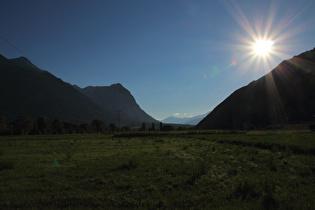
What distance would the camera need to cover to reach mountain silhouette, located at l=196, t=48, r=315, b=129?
470 ft

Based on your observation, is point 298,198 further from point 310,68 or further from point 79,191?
point 310,68

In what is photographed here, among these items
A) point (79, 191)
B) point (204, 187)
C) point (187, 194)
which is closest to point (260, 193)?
point (204, 187)

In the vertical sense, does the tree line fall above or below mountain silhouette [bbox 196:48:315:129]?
below

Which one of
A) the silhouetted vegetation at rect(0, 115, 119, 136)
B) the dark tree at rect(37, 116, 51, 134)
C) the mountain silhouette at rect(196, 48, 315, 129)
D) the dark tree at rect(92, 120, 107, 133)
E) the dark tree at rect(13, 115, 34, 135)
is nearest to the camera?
the silhouetted vegetation at rect(0, 115, 119, 136)

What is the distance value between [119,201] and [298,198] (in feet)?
30.4

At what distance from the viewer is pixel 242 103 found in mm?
171250

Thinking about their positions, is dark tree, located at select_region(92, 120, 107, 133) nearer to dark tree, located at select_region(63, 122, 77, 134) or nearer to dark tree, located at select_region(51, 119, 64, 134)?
dark tree, located at select_region(63, 122, 77, 134)

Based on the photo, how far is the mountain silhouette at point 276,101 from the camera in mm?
143250

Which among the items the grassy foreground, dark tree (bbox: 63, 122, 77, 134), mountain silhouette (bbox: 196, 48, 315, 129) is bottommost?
the grassy foreground

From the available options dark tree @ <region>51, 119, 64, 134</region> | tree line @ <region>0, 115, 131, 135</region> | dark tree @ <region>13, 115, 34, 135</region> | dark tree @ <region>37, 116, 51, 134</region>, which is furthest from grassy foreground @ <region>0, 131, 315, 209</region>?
dark tree @ <region>51, 119, 64, 134</region>

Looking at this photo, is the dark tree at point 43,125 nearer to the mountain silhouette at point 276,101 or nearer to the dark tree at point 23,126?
the dark tree at point 23,126

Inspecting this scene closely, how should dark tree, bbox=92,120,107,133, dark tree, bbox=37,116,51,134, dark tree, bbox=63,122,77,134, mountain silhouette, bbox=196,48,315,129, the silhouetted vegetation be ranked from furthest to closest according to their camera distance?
dark tree, bbox=92,120,107,133, mountain silhouette, bbox=196,48,315,129, dark tree, bbox=63,122,77,134, dark tree, bbox=37,116,51,134, the silhouetted vegetation

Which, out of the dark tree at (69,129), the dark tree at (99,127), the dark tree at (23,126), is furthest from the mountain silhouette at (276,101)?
the dark tree at (23,126)

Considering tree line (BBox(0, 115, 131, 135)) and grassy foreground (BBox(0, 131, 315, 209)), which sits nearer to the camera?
grassy foreground (BBox(0, 131, 315, 209))
